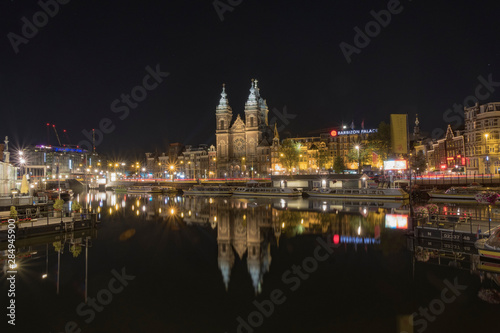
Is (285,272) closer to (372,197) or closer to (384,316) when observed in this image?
(384,316)

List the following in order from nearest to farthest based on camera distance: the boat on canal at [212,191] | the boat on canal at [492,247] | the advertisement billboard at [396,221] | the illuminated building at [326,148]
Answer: the boat on canal at [492,247] → the advertisement billboard at [396,221] → the boat on canal at [212,191] → the illuminated building at [326,148]

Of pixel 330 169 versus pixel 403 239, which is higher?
pixel 330 169

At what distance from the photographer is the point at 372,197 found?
198ft

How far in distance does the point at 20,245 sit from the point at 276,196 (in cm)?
5301

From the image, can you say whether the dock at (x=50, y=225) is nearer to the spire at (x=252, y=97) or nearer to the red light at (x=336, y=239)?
the red light at (x=336, y=239)

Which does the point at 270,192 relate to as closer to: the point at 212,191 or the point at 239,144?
the point at 212,191

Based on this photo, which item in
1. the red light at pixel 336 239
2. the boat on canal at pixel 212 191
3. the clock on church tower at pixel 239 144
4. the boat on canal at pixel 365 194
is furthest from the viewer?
the clock on church tower at pixel 239 144

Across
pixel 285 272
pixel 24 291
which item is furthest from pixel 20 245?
pixel 285 272

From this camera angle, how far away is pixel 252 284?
1697cm

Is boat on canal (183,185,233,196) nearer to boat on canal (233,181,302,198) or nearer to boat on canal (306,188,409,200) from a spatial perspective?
boat on canal (233,181,302,198)
